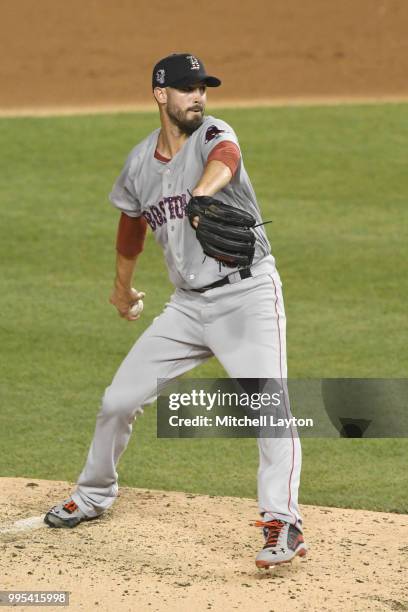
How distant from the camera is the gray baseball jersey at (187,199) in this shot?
5.15 metres

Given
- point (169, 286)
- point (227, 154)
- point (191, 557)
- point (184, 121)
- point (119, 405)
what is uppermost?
point (184, 121)

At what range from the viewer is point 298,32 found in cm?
1825

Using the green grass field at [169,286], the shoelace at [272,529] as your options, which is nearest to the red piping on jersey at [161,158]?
the shoelace at [272,529]

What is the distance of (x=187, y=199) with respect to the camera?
203 inches

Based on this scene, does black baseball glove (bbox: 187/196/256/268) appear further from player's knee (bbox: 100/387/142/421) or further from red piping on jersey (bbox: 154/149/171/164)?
player's knee (bbox: 100/387/142/421)

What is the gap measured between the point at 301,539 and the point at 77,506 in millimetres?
1046

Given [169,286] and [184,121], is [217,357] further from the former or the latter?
[169,286]

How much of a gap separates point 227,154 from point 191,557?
1.60 meters

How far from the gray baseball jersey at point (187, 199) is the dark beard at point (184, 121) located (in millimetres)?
22

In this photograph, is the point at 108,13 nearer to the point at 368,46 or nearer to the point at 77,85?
the point at 77,85

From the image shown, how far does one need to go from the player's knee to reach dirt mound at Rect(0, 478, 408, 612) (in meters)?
0.50

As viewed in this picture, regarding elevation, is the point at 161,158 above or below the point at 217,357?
above

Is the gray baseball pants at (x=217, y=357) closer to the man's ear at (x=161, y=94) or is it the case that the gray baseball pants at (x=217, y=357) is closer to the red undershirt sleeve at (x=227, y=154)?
the red undershirt sleeve at (x=227, y=154)

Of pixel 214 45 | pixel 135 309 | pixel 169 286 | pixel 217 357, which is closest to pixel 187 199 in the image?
pixel 217 357
